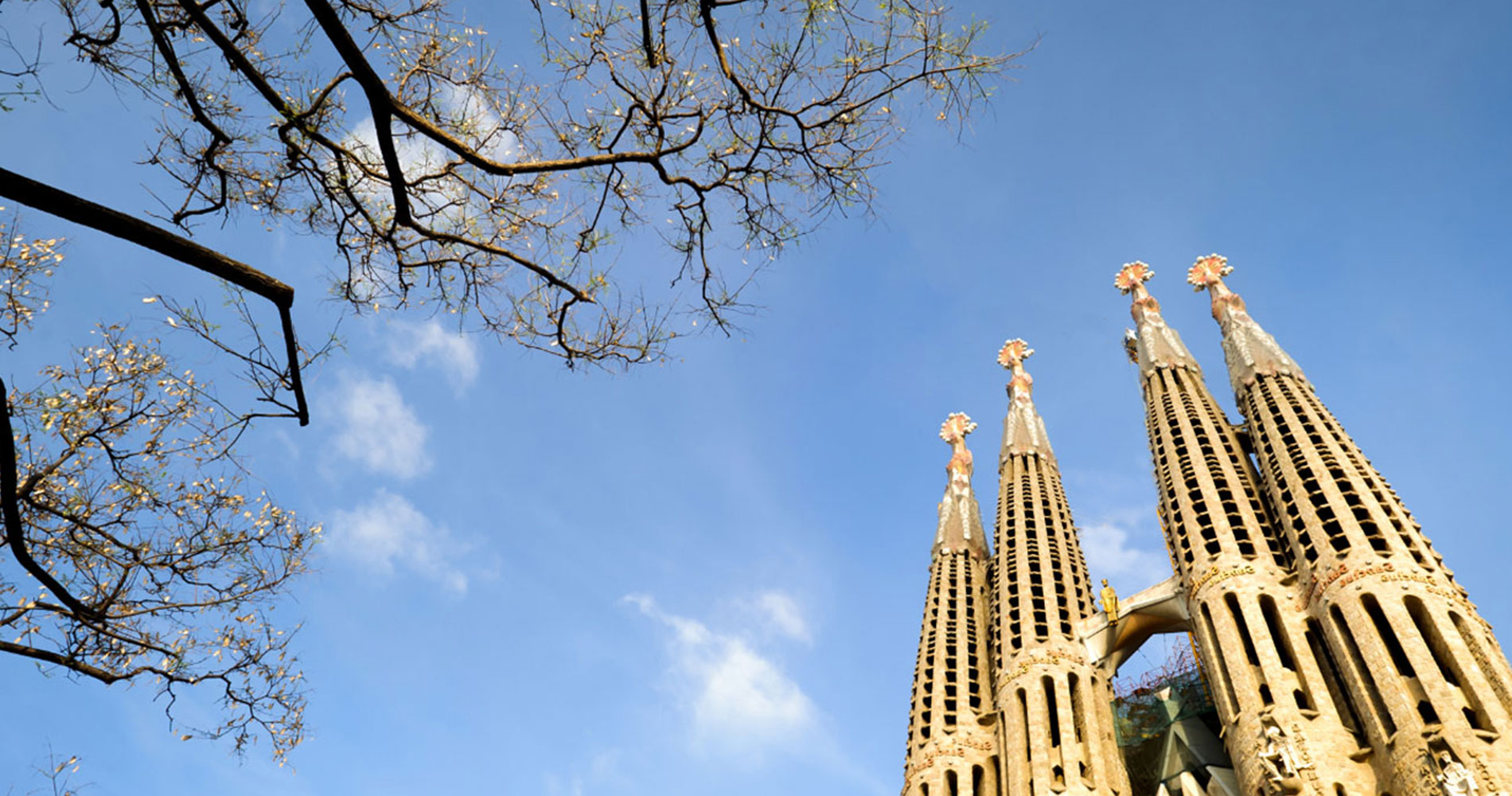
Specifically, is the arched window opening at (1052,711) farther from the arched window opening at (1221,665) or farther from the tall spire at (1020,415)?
the tall spire at (1020,415)

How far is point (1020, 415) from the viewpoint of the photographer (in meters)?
43.3

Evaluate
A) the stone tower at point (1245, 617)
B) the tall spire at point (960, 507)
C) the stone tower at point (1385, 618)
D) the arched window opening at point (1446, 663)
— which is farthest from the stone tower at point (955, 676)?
the arched window opening at point (1446, 663)

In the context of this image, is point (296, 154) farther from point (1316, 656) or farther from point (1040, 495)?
point (1040, 495)

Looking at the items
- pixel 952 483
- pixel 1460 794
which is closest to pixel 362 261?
pixel 1460 794

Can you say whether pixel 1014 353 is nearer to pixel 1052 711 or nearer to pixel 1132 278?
pixel 1132 278

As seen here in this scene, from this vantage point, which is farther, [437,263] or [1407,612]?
[1407,612]

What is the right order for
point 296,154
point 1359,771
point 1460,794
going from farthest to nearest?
point 1359,771
point 1460,794
point 296,154

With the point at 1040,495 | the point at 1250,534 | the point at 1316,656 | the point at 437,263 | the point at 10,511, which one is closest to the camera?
the point at 10,511

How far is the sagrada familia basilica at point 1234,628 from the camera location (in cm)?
2097

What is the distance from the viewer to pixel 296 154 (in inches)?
286

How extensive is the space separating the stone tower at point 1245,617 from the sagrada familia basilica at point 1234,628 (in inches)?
2.2

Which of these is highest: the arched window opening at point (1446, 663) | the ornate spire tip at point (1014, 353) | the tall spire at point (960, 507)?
the ornate spire tip at point (1014, 353)

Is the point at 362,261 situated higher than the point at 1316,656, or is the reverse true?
the point at 1316,656

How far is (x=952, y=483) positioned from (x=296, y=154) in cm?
3670
